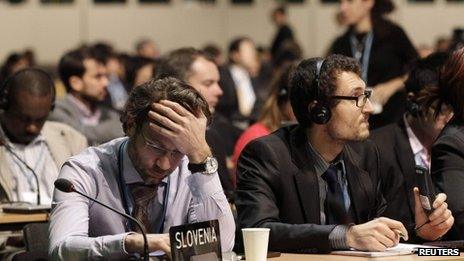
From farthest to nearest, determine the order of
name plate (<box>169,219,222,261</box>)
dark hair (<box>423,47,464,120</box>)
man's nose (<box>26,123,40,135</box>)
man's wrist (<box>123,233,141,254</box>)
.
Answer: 1. man's nose (<box>26,123,40,135</box>)
2. dark hair (<box>423,47,464,120</box>)
3. man's wrist (<box>123,233,141,254</box>)
4. name plate (<box>169,219,222,261</box>)

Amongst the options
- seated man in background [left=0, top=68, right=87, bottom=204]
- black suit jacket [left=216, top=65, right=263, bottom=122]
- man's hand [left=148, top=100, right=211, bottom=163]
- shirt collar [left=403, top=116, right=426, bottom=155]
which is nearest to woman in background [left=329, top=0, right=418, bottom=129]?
shirt collar [left=403, top=116, right=426, bottom=155]

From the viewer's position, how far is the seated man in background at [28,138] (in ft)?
22.2

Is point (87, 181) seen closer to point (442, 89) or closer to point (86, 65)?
point (442, 89)

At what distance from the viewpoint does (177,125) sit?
4.38 meters

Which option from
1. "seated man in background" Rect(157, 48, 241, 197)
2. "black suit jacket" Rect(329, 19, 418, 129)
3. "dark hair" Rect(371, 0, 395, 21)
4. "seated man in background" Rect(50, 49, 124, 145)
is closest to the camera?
"seated man in background" Rect(157, 48, 241, 197)

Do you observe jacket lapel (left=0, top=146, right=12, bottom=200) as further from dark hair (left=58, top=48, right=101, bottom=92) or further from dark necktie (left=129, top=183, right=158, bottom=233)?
dark hair (left=58, top=48, right=101, bottom=92)

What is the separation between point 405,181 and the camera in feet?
19.5

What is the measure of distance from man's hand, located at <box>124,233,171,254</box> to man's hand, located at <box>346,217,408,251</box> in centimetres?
84

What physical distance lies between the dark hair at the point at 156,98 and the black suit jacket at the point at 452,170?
1285 mm

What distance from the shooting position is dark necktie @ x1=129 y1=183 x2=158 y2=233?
4496 millimetres

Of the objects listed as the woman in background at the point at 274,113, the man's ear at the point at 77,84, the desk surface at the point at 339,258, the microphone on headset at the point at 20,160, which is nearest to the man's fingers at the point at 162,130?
the desk surface at the point at 339,258

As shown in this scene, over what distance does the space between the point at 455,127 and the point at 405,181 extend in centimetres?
65

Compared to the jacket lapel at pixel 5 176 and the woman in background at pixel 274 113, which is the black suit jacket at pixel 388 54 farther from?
the jacket lapel at pixel 5 176

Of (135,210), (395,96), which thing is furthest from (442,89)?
(395,96)
